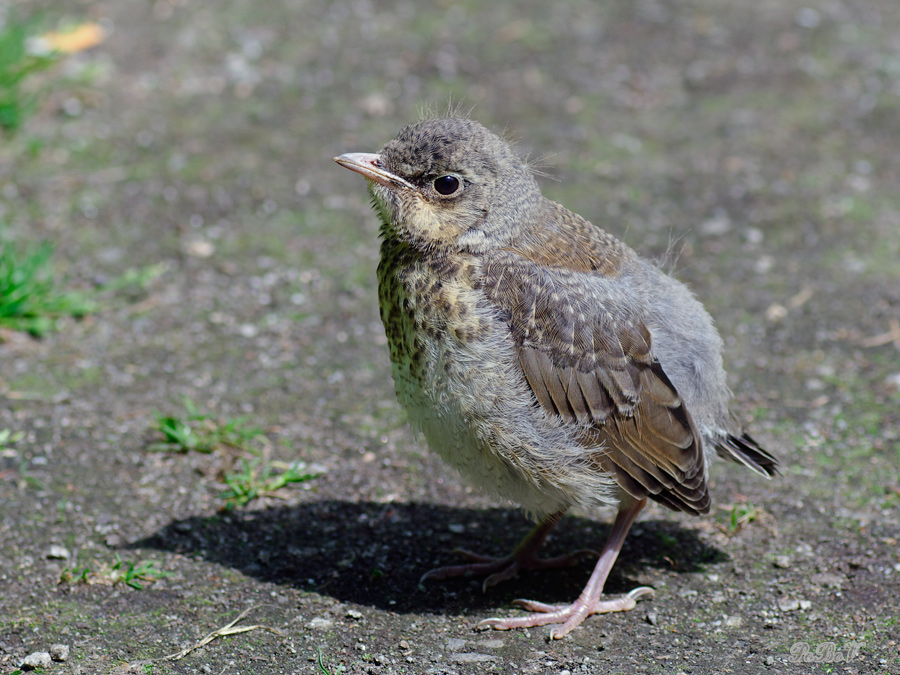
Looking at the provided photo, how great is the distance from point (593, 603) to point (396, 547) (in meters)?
0.97

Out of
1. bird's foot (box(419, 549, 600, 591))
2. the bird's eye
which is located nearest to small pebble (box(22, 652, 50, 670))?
bird's foot (box(419, 549, 600, 591))

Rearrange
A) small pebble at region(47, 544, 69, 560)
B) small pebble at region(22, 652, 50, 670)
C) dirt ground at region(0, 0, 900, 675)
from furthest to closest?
small pebble at region(47, 544, 69, 560) < dirt ground at region(0, 0, 900, 675) < small pebble at region(22, 652, 50, 670)

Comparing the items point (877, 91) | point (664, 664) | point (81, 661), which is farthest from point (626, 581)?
point (877, 91)

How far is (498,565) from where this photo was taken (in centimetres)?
438

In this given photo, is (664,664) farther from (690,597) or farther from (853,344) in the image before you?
(853,344)

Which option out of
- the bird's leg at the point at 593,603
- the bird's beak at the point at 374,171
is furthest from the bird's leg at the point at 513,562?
the bird's beak at the point at 374,171

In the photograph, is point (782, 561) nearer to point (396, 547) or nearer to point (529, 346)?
point (529, 346)

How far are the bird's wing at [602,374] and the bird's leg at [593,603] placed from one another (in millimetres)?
263

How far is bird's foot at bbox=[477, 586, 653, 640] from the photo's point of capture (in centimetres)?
397

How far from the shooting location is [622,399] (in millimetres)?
3906

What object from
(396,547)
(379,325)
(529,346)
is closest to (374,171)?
(529,346)

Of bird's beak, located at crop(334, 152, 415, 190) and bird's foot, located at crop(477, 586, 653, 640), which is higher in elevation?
bird's beak, located at crop(334, 152, 415, 190)

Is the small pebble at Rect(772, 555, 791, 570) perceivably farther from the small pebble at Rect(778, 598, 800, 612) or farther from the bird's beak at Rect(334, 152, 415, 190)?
the bird's beak at Rect(334, 152, 415, 190)

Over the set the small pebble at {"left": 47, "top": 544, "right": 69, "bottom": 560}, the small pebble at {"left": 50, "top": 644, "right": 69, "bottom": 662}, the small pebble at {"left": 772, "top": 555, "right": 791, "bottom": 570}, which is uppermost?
the small pebble at {"left": 772, "top": 555, "right": 791, "bottom": 570}
